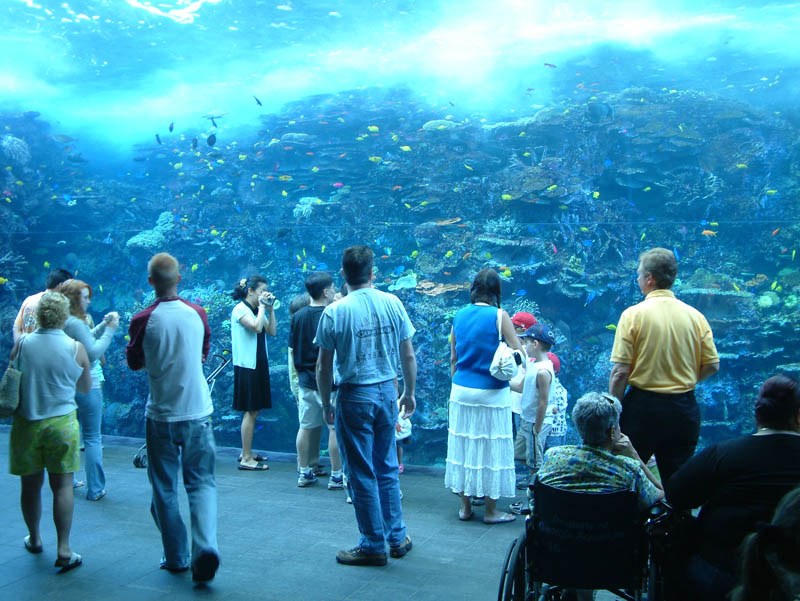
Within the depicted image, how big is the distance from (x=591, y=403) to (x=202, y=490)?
77.7 inches

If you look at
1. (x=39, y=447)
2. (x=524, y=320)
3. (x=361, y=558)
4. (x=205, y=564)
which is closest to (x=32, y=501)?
(x=39, y=447)

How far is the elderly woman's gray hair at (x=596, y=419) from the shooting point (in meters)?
2.28

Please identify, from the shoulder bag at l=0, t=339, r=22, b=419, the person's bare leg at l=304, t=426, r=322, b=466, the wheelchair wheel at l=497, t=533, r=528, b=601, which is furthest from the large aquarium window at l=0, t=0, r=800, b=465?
the wheelchair wheel at l=497, t=533, r=528, b=601

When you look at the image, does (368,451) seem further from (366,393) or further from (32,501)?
(32,501)

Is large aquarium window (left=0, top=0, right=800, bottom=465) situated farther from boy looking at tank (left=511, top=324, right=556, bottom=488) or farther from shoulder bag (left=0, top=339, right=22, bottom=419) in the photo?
shoulder bag (left=0, top=339, right=22, bottom=419)

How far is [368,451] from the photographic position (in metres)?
3.29

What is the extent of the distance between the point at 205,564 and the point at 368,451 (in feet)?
3.19

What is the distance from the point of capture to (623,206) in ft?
38.2

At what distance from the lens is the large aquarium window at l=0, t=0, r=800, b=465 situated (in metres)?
10.9

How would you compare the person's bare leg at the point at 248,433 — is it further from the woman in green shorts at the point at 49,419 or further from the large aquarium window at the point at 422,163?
the large aquarium window at the point at 422,163

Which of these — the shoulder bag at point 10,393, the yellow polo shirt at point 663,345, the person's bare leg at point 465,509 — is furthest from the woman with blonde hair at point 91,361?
the yellow polo shirt at point 663,345

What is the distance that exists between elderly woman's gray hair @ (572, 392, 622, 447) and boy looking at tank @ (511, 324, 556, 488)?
1.77 metres

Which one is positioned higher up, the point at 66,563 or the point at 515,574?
the point at 515,574

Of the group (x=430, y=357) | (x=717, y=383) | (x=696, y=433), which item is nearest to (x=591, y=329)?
(x=717, y=383)
